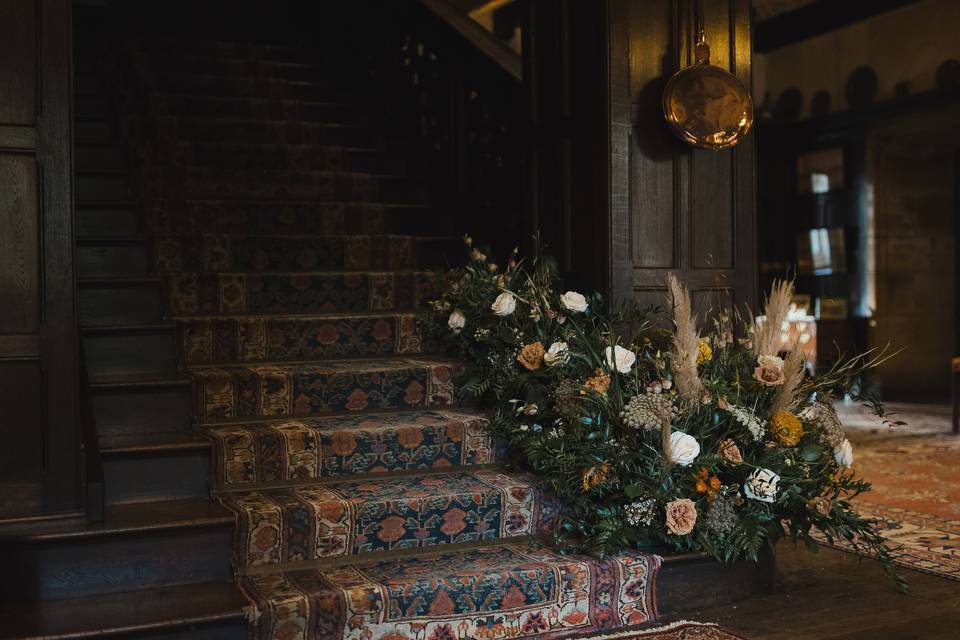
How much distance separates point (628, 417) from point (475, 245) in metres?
2.22

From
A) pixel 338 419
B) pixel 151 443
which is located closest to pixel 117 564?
pixel 151 443

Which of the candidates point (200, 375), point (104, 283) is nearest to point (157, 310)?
point (104, 283)

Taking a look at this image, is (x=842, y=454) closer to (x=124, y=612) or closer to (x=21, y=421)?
(x=124, y=612)

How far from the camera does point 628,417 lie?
3547 mm

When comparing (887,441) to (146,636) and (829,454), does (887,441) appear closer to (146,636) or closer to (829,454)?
(829,454)

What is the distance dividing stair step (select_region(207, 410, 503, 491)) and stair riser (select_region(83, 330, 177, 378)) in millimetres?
526

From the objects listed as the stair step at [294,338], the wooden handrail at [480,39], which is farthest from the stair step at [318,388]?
the wooden handrail at [480,39]

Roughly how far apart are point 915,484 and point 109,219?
439 cm

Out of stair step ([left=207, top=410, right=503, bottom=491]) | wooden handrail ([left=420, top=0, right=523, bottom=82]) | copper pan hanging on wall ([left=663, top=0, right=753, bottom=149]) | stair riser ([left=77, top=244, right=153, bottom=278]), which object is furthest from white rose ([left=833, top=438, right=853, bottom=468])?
stair riser ([left=77, top=244, right=153, bottom=278])

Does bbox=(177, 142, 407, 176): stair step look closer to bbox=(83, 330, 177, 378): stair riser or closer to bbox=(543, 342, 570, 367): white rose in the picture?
bbox=(83, 330, 177, 378): stair riser

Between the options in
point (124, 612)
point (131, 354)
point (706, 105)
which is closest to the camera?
point (124, 612)

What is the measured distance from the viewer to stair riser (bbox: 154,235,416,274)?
495 cm

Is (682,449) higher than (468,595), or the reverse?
(682,449)

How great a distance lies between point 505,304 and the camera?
4.28 metres
